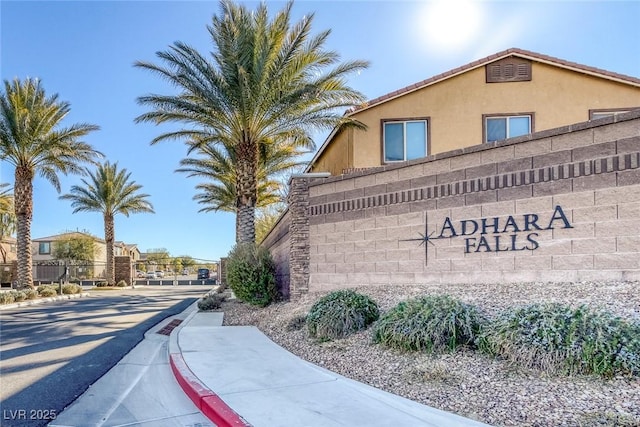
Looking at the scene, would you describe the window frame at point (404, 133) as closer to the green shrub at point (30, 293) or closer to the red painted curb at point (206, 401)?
the red painted curb at point (206, 401)

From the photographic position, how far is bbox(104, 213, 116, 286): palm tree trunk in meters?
37.4

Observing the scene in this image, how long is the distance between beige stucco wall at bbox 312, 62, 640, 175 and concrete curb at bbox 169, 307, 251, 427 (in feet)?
34.1

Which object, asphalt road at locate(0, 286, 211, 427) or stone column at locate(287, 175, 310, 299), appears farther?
stone column at locate(287, 175, 310, 299)

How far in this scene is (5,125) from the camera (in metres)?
21.4

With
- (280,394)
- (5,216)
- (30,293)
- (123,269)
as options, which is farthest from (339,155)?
(5,216)

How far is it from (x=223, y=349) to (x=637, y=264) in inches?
276

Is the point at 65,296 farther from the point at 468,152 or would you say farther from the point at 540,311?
the point at 540,311

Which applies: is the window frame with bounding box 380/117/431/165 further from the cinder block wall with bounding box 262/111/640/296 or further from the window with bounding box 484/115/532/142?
the cinder block wall with bounding box 262/111/640/296

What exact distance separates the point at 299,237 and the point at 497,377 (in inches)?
294

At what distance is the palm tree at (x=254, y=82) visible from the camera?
46.4 ft

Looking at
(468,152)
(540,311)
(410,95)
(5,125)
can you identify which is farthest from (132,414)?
(5,125)

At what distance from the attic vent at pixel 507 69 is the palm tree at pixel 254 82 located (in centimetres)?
443

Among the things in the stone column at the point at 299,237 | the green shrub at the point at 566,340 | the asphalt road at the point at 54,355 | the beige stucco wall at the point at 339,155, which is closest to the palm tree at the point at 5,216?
the asphalt road at the point at 54,355

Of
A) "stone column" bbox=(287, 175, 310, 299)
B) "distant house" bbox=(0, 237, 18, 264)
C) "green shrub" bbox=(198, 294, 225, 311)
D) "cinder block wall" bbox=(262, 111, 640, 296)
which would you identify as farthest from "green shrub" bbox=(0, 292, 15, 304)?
"distant house" bbox=(0, 237, 18, 264)
